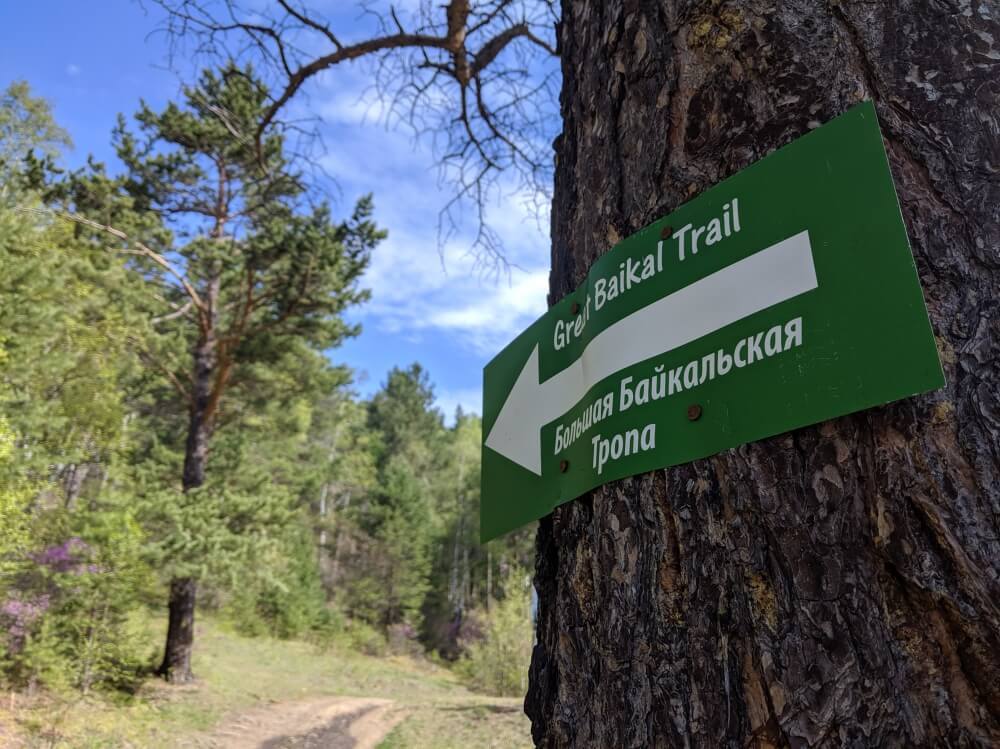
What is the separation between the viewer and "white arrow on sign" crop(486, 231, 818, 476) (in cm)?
74

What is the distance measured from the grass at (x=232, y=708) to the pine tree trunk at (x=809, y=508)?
7.37 metres

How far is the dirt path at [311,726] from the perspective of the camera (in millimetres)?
7797

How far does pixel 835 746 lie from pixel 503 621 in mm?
15204

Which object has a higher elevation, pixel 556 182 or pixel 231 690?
pixel 556 182

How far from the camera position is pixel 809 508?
68 cm

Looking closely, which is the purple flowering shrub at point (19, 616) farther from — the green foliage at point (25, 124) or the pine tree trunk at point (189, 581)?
the green foliage at point (25, 124)

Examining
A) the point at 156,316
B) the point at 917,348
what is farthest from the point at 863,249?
the point at 156,316

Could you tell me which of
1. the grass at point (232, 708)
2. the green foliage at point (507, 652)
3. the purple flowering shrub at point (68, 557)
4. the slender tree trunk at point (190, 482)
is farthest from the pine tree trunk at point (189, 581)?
the green foliage at point (507, 652)

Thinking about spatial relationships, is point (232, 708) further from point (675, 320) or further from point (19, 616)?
point (675, 320)

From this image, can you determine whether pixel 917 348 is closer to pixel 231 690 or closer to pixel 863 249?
pixel 863 249

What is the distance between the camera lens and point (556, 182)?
1.28 m

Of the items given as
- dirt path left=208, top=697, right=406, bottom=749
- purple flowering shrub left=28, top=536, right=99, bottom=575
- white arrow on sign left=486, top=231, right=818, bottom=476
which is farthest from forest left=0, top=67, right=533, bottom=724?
white arrow on sign left=486, top=231, right=818, bottom=476

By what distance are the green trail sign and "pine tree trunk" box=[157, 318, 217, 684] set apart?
32.3ft

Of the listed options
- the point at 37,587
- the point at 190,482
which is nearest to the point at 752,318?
the point at 37,587
